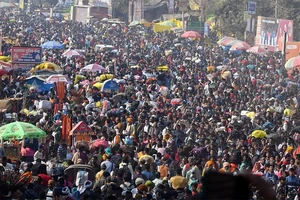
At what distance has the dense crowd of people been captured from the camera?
9938 millimetres

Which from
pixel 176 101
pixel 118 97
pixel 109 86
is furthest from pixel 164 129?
pixel 109 86

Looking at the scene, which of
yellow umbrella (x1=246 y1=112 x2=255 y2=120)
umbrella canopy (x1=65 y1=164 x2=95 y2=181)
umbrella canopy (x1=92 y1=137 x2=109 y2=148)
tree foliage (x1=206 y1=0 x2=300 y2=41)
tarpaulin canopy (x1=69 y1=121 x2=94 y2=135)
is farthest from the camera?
tree foliage (x1=206 y1=0 x2=300 y2=41)

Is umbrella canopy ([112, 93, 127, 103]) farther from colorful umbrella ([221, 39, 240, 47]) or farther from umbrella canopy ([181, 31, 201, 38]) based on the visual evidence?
umbrella canopy ([181, 31, 201, 38])

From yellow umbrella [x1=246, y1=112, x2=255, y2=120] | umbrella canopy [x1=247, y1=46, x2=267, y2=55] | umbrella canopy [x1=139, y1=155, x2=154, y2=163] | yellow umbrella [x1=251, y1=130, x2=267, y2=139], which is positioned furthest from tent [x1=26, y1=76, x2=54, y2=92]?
umbrella canopy [x1=247, y1=46, x2=267, y2=55]

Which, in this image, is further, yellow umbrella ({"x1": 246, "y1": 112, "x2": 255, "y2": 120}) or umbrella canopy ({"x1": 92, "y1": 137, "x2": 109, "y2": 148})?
yellow umbrella ({"x1": 246, "y1": 112, "x2": 255, "y2": 120})

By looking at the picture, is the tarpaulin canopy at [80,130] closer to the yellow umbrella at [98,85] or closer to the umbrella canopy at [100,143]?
the umbrella canopy at [100,143]

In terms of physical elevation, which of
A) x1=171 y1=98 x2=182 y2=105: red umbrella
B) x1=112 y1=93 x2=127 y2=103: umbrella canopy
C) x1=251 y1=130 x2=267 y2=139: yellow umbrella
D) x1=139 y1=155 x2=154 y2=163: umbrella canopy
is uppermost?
x1=139 y1=155 x2=154 y2=163: umbrella canopy

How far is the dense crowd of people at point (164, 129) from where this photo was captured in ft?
32.6

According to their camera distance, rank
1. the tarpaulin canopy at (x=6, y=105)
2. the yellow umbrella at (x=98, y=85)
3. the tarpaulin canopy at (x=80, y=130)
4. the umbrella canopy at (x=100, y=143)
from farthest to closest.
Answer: the yellow umbrella at (x=98, y=85) → the tarpaulin canopy at (x=6, y=105) → the tarpaulin canopy at (x=80, y=130) → the umbrella canopy at (x=100, y=143)

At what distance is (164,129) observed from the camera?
15430 millimetres

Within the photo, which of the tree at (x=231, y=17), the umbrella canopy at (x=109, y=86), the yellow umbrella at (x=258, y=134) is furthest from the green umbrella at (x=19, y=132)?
the tree at (x=231, y=17)

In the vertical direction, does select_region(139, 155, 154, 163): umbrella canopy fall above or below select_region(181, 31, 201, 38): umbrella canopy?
above

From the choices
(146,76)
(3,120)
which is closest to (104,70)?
(146,76)

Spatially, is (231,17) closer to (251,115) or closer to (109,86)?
(109,86)
